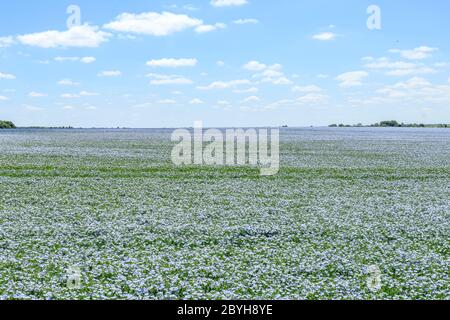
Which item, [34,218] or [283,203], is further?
[283,203]

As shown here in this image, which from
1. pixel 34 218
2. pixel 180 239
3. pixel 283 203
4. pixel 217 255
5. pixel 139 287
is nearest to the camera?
pixel 139 287

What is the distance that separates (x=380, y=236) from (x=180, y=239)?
7.52 m

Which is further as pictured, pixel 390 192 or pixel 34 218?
pixel 390 192

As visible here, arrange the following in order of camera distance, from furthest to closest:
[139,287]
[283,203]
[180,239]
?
[283,203] → [180,239] → [139,287]

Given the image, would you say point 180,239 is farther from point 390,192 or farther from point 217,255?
point 390,192

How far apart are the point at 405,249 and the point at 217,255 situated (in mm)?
6467

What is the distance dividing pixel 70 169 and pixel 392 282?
102 ft

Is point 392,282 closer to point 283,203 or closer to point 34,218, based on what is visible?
point 283,203

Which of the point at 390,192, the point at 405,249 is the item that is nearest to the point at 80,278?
the point at 405,249

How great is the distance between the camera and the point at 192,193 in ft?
93.8

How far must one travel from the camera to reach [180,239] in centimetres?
1778

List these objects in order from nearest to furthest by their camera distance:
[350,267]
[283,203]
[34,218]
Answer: [350,267] → [34,218] → [283,203]
